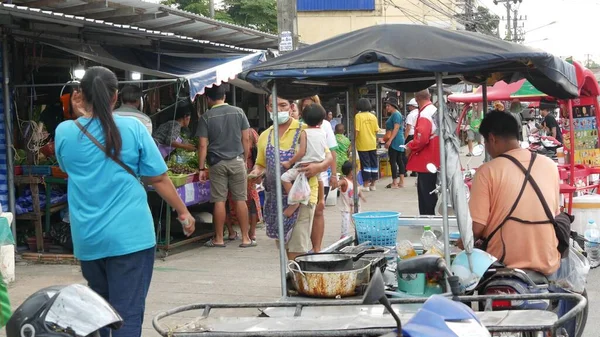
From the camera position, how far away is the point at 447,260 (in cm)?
511

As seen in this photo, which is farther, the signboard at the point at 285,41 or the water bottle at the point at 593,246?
the signboard at the point at 285,41

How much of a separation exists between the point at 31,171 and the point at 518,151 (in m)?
6.28

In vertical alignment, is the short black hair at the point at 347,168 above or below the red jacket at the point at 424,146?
below

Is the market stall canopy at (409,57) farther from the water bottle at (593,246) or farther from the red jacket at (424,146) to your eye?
the water bottle at (593,246)

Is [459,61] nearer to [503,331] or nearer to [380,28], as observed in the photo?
[380,28]

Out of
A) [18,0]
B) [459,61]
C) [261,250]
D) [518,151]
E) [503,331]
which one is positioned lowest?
[261,250]

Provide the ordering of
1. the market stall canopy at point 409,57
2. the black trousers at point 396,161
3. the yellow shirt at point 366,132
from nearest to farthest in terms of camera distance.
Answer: the market stall canopy at point 409,57, the yellow shirt at point 366,132, the black trousers at point 396,161

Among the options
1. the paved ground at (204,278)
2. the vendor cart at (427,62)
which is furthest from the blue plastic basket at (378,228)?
the paved ground at (204,278)

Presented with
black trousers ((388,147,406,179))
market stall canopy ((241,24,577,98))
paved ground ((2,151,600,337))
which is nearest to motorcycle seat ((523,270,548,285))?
market stall canopy ((241,24,577,98))

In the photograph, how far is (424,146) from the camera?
8594mm

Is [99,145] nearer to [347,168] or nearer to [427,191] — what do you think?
[427,191]

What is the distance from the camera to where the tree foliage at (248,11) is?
31.8 metres

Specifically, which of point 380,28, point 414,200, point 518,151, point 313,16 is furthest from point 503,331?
point 313,16

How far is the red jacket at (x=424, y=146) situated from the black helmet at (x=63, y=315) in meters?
6.11
